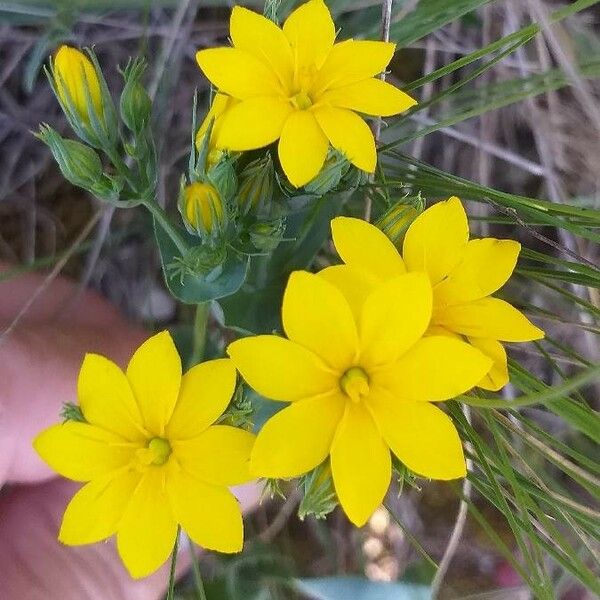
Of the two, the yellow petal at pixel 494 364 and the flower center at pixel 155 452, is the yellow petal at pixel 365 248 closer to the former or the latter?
the yellow petal at pixel 494 364

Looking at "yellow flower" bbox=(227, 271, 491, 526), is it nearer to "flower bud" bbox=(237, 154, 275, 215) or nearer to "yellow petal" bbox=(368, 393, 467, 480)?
"yellow petal" bbox=(368, 393, 467, 480)

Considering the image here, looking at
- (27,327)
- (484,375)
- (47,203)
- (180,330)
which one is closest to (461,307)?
(484,375)

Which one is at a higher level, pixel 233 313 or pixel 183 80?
pixel 183 80

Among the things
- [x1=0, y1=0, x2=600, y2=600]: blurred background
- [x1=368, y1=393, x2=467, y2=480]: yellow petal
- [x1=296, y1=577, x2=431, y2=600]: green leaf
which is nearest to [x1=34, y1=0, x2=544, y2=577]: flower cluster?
[x1=368, y1=393, x2=467, y2=480]: yellow petal

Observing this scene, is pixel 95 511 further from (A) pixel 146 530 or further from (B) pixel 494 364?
(B) pixel 494 364

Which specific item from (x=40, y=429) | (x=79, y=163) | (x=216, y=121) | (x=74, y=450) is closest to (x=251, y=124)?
(x=216, y=121)

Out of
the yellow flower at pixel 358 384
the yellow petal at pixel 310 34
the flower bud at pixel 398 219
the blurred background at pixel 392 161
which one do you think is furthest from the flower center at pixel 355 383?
the blurred background at pixel 392 161

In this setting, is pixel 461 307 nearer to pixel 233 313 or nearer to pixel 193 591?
pixel 233 313

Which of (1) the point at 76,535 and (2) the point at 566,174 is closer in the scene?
(1) the point at 76,535
